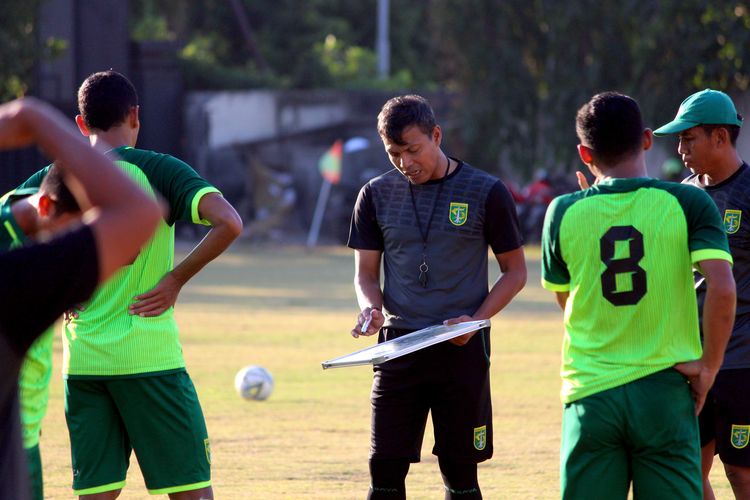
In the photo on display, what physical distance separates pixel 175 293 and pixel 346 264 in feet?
66.5

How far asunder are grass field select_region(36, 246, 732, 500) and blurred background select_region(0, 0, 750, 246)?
1263 cm

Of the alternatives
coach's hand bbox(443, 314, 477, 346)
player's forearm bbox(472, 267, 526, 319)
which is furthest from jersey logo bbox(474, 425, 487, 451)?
player's forearm bbox(472, 267, 526, 319)

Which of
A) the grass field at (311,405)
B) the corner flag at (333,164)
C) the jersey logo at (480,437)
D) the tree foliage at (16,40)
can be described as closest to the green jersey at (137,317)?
the jersey logo at (480,437)

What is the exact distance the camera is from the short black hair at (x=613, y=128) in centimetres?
449

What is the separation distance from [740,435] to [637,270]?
1699 mm

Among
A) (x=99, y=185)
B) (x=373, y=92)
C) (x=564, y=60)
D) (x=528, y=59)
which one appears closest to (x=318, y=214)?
(x=373, y=92)

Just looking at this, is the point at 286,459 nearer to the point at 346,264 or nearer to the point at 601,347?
the point at 601,347

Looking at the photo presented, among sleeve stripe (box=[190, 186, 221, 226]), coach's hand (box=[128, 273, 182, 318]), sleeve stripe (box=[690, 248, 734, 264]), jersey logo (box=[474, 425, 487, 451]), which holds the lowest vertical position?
jersey logo (box=[474, 425, 487, 451])

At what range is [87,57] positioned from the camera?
31203 mm

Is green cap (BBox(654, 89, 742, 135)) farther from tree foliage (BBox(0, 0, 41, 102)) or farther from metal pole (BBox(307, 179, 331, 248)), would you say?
metal pole (BBox(307, 179, 331, 248))

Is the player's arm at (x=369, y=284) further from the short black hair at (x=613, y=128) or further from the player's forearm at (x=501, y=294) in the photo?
the short black hair at (x=613, y=128)

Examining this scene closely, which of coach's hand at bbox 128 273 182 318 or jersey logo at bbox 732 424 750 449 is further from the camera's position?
jersey logo at bbox 732 424 750 449

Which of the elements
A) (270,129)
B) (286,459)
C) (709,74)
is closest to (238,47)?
(270,129)

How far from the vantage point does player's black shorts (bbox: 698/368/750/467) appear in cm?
571
